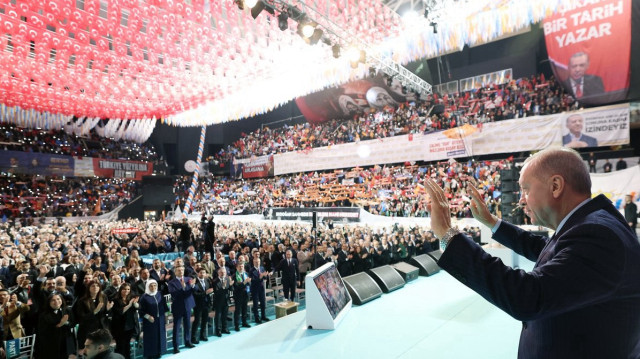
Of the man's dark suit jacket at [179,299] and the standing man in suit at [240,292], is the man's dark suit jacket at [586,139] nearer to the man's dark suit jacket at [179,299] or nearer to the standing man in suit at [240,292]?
the standing man in suit at [240,292]

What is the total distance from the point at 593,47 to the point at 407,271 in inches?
525

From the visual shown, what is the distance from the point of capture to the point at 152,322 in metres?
6.16

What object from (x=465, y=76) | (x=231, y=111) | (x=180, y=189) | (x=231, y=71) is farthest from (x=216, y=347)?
(x=180, y=189)

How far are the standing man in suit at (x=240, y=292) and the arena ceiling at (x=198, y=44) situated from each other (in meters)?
5.83

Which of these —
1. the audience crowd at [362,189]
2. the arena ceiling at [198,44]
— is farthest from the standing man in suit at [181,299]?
the audience crowd at [362,189]

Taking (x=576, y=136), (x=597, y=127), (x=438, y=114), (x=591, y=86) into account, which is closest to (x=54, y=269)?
(x=576, y=136)

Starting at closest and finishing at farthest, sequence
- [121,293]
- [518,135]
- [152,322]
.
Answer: [121,293]
[152,322]
[518,135]

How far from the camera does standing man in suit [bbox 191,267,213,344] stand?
279 inches

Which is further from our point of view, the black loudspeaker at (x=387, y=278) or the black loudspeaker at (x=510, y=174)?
the black loudspeaker at (x=510, y=174)

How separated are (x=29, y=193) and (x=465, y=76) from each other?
33.2 metres

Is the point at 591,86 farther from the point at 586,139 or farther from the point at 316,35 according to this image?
the point at 316,35

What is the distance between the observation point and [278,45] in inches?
421

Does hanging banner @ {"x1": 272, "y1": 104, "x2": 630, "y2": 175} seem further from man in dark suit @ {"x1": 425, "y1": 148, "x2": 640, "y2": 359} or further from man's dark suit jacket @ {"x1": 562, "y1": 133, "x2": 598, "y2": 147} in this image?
man in dark suit @ {"x1": 425, "y1": 148, "x2": 640, "y2": 359}

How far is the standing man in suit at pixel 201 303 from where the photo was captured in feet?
23.2
